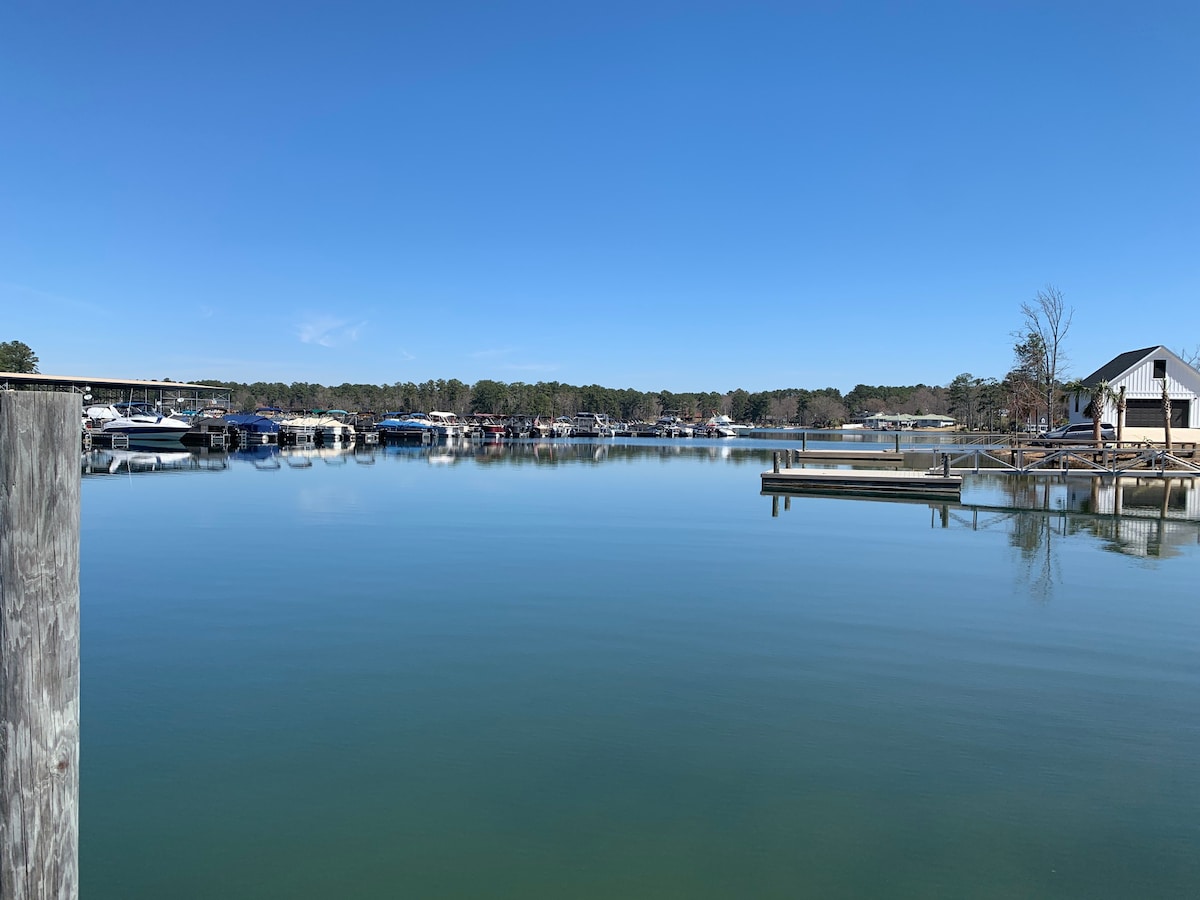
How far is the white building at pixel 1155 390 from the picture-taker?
53000mm

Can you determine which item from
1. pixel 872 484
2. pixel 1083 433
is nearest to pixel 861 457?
pixel 872 484

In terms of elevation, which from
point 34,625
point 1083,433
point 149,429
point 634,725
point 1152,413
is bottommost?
point 634,725

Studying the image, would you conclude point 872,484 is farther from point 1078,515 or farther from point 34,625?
point 34,625

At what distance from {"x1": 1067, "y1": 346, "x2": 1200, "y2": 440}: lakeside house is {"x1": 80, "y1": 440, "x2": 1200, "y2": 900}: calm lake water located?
42740mm

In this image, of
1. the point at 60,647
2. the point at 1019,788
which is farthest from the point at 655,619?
the point at 60,647

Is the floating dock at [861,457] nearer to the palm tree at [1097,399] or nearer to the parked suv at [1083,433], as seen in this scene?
the parked suv at [1083,433]

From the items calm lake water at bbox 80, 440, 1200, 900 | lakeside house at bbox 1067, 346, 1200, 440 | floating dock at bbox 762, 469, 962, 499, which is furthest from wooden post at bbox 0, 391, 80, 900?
lakeside house at bbox 1067, 346, 1200, 440

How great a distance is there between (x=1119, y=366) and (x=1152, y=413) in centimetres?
441

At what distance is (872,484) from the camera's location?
31344 millimetres

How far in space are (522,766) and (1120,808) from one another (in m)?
4.62

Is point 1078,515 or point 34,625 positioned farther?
point 1078,515

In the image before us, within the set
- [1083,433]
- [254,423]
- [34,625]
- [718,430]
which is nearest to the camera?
[34,625]

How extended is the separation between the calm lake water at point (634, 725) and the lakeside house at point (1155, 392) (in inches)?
1683

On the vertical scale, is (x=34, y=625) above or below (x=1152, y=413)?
below
